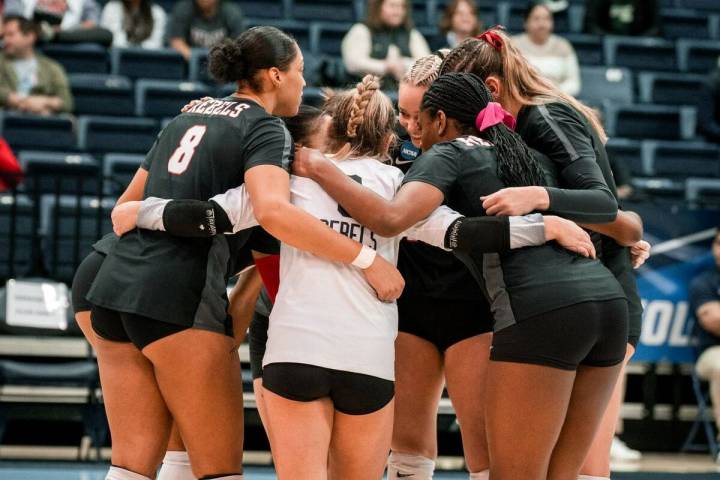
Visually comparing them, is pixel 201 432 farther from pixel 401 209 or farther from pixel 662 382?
pixel 662 382

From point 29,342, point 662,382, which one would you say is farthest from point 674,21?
point 29,342

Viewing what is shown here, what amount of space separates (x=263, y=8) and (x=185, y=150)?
21.6 feet

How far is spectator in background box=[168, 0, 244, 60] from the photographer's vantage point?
8.49m

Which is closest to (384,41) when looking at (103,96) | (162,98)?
(162,98)

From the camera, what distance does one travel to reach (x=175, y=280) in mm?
2871

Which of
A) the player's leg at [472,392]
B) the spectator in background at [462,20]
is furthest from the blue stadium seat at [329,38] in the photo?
the player's leg at [472,392]

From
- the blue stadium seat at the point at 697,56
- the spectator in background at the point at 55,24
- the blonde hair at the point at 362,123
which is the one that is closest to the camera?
the blonde hair at the point at 362,123

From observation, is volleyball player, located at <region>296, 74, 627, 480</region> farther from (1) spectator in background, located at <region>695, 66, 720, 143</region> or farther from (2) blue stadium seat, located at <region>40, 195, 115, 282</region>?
(1) spectator in background, located at <region>695, 66, 720, 143</region>

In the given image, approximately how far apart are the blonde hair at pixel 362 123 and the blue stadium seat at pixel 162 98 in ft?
15.6

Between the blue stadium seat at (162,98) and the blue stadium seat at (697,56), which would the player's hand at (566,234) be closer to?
the blue stadium seat at (162,98)

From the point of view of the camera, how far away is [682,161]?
26.0ft

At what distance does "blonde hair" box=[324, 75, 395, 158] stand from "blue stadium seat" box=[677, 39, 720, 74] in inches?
270

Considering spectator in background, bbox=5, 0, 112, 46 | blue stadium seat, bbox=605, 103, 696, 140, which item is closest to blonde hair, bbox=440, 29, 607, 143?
blue stadium seat, bbox=605, 103, 696, 140

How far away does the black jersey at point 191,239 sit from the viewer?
9.37ft
